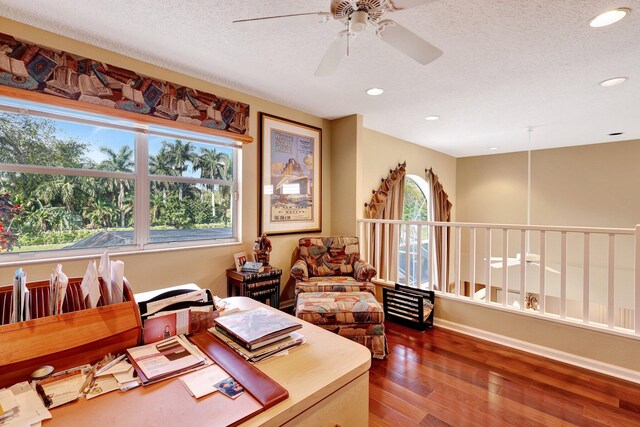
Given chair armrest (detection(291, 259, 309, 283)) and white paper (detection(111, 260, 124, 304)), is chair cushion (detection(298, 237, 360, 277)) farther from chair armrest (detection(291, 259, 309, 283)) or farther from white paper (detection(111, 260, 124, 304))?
white paper (detection(111, 260, 124, 304))

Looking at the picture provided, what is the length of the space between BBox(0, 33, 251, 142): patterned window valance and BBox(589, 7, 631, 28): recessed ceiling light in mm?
2690

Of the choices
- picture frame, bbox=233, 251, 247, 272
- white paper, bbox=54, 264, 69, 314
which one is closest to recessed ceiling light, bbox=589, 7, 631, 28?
white paper, bbox=54, 264, 69, 314

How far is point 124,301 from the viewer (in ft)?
3.07

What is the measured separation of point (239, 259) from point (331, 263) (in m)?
0.98

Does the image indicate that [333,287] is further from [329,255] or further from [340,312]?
[329,255]

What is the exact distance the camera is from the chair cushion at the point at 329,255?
10.4 ft

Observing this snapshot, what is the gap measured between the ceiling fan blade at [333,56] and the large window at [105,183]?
1.43 m

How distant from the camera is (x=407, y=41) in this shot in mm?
1489

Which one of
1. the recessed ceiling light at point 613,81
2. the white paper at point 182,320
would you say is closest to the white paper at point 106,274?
the white paper at point 182,320

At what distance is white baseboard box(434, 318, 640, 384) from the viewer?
211cm

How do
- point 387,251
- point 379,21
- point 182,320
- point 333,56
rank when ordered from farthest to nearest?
1. point 387,251
2. point 333,56
3. point 379,21
4. point 182,320

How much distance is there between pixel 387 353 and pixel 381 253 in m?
1.57

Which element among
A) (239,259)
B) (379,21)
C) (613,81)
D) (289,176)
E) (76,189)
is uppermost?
(613,81)

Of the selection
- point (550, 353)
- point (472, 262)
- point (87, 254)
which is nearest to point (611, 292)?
point (550, 353)
